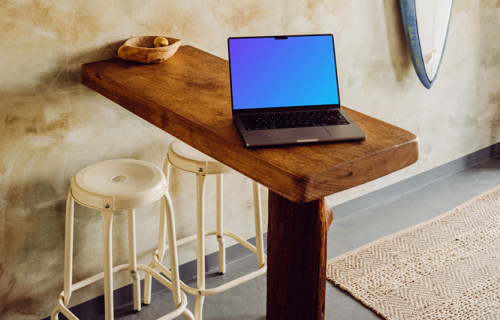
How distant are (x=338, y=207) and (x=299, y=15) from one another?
1.12 metres

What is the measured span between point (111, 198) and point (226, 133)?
55 cm

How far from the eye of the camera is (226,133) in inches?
63.0

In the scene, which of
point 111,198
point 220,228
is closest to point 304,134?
point 111,198

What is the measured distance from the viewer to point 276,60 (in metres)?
1.74

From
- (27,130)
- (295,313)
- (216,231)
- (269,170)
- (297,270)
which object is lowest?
(216,231)

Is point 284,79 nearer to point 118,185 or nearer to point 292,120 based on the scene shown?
point 292,120

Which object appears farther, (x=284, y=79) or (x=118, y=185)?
(x=118, y=185)

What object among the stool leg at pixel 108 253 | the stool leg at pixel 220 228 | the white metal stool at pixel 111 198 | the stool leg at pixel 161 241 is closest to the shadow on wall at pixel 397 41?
the stool leg at pixel 220 228

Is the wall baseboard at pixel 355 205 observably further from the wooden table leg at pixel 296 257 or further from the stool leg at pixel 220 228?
the wooden table leg at pixel 296 257

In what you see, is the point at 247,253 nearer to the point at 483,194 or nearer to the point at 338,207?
the point at 338,207

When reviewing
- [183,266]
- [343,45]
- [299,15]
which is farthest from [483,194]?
[183,266]

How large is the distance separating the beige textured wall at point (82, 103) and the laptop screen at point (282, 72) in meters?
0.76

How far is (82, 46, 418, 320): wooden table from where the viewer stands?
1.42 m

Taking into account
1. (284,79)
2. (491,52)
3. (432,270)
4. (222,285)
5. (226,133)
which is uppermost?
(284,79)
